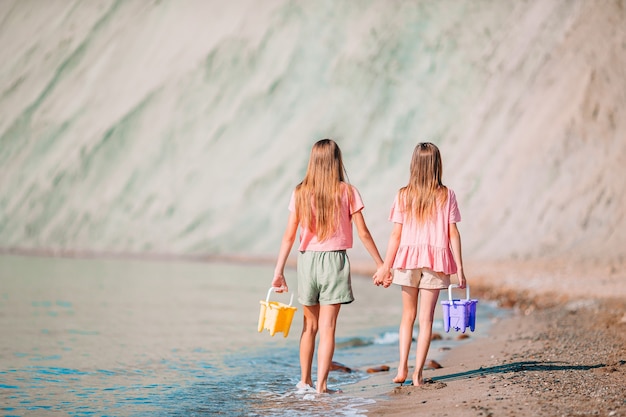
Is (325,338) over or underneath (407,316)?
underneath

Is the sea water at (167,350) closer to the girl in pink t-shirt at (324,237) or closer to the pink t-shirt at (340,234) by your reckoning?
the girl in pink t-shirt at (324,237)

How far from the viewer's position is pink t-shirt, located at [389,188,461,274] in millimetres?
6922

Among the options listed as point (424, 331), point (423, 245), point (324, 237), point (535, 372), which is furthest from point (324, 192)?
point (535, 372)

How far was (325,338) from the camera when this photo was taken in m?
6.92

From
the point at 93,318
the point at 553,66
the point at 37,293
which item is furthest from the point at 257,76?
the point at 93,318

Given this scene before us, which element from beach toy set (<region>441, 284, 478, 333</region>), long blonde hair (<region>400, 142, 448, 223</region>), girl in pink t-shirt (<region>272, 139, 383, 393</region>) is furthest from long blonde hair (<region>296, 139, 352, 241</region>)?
beach toy set (<region>441, 284, 478, 333</region>)

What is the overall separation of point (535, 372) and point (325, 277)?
183 centimetres

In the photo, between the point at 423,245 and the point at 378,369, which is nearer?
the point at 423,245

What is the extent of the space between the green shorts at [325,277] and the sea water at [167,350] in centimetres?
78

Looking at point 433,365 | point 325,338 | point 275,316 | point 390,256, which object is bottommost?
point 433,365

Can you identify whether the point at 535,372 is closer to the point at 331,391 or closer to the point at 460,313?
the point at 460,313

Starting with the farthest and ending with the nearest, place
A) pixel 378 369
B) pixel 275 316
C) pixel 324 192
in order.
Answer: pixel 378 369, pixel 324 192, pixel 275 316

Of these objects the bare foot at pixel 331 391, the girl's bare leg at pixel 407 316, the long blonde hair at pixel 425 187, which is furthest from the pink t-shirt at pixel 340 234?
the bare foot at pixel 331 391

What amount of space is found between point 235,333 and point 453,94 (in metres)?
28.8
